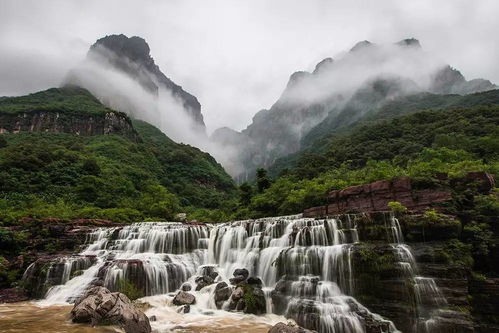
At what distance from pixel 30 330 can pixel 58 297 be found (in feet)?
21.1

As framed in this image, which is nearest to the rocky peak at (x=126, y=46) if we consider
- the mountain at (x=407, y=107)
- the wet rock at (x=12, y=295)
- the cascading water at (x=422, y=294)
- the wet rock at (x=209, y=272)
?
the mountain at (x=407, y=107)

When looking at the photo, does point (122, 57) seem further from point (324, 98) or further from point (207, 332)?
point (207, 332)

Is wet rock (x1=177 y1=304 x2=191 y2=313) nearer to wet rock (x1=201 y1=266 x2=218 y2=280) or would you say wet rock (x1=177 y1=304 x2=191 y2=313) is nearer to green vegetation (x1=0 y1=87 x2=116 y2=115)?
wet rock (x1=201 y1=266 x2=218 y2=280)

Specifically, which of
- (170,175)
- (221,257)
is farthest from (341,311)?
(170,175)

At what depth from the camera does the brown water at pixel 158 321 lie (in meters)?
9.92

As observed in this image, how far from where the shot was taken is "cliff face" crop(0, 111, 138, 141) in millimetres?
79562

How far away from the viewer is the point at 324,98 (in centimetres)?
→ 17688

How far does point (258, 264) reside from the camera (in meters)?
16.7

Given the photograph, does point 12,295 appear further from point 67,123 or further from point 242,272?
point 67,123

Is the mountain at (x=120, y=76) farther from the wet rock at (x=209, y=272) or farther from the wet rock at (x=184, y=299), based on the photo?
the wet rock at (x=184, y=299)

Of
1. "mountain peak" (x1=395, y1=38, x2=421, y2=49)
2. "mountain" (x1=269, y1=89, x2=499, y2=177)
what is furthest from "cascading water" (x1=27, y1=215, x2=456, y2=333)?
"mountain peak" (x1=395, y1=38, x2=421, y2=49)

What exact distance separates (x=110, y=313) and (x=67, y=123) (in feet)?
289

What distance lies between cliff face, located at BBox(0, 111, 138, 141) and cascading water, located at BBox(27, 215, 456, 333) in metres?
72.8

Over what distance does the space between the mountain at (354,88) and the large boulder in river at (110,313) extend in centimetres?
12218
